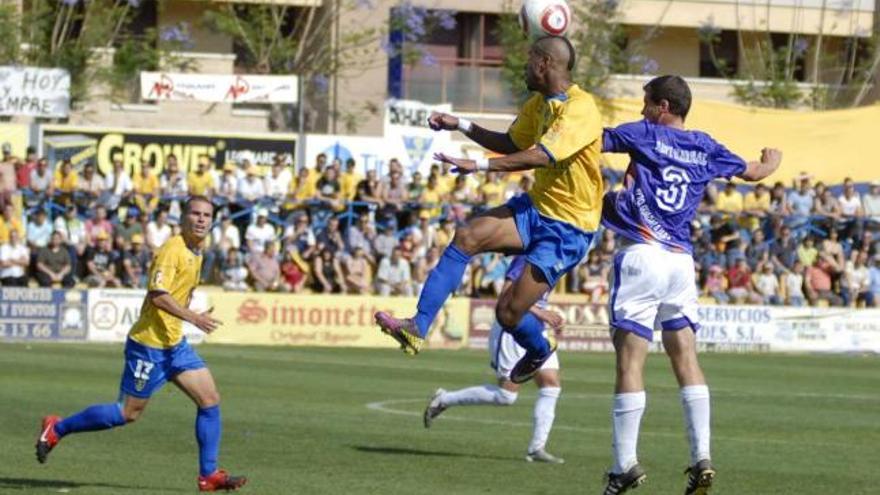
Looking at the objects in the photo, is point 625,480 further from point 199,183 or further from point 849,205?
point 849,205

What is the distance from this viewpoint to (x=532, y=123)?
12.2 metres

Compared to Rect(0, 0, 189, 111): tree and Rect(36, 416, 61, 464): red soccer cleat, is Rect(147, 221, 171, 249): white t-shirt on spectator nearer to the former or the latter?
Rect(0, 0, 189, 111): tree

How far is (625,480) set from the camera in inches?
437

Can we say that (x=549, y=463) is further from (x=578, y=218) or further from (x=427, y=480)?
(x=578, y=218)

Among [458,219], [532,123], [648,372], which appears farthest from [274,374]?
[532,123]

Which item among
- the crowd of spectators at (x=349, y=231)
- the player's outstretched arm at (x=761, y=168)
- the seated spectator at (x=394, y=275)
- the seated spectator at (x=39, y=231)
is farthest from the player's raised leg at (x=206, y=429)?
the seated spectator at (x=394, y=275)

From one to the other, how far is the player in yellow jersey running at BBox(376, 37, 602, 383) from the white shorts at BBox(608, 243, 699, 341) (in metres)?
0.39

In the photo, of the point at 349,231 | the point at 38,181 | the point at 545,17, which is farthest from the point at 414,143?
the point at 545,17

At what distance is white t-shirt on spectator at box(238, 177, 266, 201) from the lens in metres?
33.5

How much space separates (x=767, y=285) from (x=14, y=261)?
1520 centimetres

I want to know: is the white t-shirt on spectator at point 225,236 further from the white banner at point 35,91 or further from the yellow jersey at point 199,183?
the white banner at point 35,91

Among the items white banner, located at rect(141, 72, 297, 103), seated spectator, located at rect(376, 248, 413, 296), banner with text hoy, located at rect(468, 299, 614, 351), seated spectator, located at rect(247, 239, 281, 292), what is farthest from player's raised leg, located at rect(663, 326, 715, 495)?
white banner, located at rect(141, 72, 297, 103)

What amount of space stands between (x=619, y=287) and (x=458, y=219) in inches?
916

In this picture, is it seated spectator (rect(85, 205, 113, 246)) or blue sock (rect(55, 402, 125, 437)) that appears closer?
blue sock (rect(55, 402, 125, 437))
